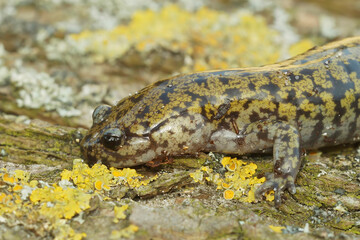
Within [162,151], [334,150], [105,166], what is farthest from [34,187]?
[334,150]

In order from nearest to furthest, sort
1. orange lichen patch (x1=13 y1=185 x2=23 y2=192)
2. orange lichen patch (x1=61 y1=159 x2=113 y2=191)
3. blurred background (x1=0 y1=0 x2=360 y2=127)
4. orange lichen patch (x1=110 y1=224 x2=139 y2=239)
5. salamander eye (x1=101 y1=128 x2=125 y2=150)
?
1. orange lichen patch (x1=110 y1=224 x2=139 y2=239)
2. orange lichen patch (x1=13 y1=185 x2=23 y2=192)
3. orange lichen patch (x1=61 y1=159 x2=113 y2=191)
4. salamander eye (x1=101 y1=128 x2=125 y2=150)
5. blurred background (x1=0 y1=0 x2=360 y2=127)

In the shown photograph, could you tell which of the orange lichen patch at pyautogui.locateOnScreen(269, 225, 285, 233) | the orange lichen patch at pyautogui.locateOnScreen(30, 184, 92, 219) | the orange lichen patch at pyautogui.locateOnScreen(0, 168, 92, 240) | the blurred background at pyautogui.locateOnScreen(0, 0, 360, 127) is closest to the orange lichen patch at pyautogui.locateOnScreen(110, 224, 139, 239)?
the orange lichen patch at pyautogui.locateOnScreen(0, 168, 92, 240)

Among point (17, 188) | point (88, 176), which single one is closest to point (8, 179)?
point (17, 188)

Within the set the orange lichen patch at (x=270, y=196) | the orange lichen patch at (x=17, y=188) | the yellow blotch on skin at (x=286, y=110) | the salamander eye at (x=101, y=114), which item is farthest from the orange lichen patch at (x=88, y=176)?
the yellow blotch on skin at (x=286, y=110)

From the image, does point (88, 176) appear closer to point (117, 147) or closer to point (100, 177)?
point (100, 177)

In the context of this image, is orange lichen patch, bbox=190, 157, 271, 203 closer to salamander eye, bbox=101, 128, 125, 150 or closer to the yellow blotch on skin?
the yellow blotch on skin

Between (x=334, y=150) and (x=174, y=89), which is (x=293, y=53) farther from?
(x=174, y=89)

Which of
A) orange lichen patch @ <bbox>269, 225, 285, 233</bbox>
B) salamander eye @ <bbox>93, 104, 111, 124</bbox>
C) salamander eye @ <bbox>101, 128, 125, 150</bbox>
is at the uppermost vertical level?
salamander eye @ <bbox>93, 104, 111, 124</bbox>
